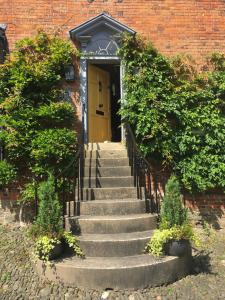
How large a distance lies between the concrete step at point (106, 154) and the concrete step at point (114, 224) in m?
2.04

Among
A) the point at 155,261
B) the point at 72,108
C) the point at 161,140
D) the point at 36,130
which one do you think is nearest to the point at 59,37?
the point at 72,108

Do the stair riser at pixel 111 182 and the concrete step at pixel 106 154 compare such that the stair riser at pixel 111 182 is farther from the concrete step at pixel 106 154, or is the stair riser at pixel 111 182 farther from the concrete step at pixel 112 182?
the concrete step at pixel 106 154

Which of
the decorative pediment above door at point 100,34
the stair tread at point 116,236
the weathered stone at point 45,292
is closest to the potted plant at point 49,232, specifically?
the stair tread at point 116,236

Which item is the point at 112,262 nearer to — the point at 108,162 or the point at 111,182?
the point at 111,182

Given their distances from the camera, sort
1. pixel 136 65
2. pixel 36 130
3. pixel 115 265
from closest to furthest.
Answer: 1. pixel 115 265
2. pixel 36 130
3. pixel 136 65

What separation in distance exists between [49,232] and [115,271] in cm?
111

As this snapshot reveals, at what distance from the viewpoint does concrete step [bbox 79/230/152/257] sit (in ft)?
17.9

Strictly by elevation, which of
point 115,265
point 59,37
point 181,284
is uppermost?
point 59,37

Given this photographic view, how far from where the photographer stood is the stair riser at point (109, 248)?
17.9 feet

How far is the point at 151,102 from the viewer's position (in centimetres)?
777

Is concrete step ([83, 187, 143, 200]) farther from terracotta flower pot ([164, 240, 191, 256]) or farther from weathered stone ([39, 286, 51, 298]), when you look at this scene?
weathered stone ([39, 286, 51, 298])

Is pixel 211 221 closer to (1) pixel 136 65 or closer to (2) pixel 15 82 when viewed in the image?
(1) pixel 136 65

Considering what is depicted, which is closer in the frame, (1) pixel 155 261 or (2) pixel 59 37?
(1) pixel 155 261

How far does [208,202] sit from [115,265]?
12.0ft
